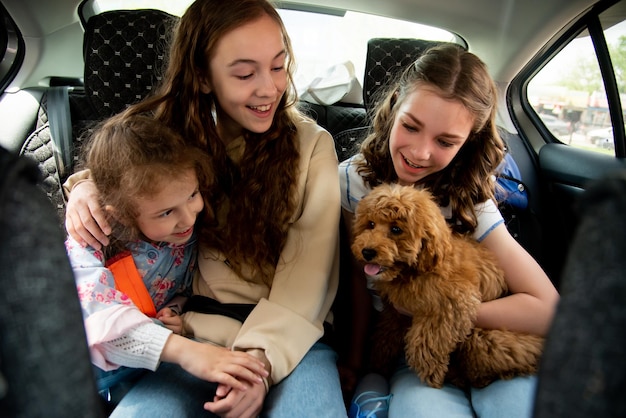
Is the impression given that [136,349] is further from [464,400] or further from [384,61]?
[384,61]

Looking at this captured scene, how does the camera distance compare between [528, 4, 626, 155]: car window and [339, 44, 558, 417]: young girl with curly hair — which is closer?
[339, 44, 558, 417]: young girl with curly hair

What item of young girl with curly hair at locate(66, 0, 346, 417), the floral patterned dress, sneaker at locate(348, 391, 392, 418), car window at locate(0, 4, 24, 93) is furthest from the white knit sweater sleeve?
car window at locate(0, 4, 24, 93)

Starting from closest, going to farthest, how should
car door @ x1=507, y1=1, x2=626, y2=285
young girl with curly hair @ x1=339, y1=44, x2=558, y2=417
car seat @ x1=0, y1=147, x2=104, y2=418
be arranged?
car seat @ x1=0, y1=147, x2=104, y2=418 → young girl with curly hair @ x1=339, y1=44, x2=558, y2=417 → car door @ x1=507, y1=1, x2=626, y2=285

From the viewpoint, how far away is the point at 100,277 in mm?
1169

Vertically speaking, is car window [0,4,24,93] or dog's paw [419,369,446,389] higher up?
car window [0,4,24,93]

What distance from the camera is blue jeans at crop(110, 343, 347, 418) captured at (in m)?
1.10

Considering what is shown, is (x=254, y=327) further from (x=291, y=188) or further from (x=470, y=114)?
(x=470, y=114)

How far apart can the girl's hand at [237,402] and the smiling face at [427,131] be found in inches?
35.8

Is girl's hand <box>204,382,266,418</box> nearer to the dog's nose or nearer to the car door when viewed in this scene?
the dog's nose

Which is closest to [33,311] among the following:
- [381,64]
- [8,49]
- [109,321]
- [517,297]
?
[109,321]

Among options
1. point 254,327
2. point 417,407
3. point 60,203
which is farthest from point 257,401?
point 60,203

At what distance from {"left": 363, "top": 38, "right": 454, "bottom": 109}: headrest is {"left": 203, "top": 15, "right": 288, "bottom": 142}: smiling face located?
1021 mm

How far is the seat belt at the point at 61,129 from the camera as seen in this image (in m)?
1.91

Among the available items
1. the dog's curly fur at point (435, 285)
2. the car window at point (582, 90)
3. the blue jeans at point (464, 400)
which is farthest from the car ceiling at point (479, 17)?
the blue jeans at point (464, 400)
